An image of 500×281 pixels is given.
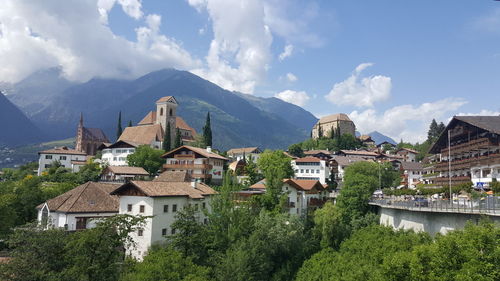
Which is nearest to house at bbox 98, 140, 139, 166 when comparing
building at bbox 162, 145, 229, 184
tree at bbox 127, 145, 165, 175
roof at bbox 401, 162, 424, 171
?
tree at bbox 127, 145, 165, 175

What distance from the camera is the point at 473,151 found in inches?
2016

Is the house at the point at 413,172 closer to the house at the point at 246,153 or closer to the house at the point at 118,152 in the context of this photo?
the house at the point at 246,153

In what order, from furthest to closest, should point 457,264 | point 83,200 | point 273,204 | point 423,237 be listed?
point 273,204
point 83,200
point 423,237
point 457,264

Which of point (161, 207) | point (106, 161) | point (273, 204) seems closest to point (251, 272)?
point (161, 207)

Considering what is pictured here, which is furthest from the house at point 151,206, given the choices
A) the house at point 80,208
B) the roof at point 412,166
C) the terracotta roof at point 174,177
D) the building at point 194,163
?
the roof at point 412,166

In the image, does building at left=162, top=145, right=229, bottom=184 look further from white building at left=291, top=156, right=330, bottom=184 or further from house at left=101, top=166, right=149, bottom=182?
white building at left=291, top=156, right=330, bottom=184

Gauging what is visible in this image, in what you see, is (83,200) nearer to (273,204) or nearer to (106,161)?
(273,204)

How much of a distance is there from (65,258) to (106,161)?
73.6 meters

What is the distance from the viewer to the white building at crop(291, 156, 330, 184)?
308ft

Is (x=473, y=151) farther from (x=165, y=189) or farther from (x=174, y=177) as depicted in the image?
(x=174, y=177)

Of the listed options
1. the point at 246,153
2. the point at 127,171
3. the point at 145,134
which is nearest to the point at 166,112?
the point at 145,134

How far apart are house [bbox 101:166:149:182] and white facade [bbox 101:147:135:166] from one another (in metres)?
13.7

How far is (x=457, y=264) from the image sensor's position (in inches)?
788

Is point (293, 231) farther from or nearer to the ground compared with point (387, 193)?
nearer to the ground
